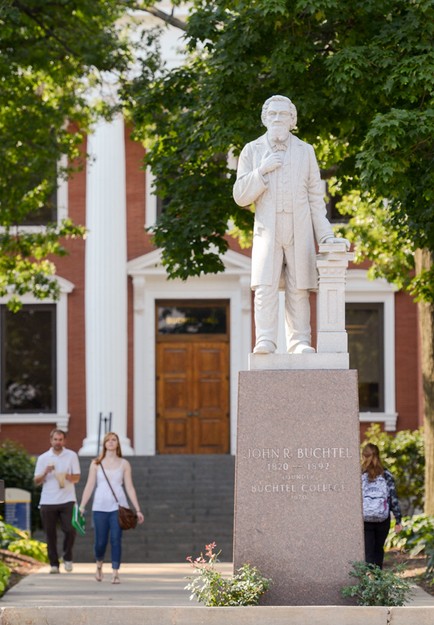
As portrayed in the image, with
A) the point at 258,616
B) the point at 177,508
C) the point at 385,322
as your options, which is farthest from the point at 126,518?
the point at 385,322

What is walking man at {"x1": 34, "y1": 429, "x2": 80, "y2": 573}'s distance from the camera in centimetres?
1845

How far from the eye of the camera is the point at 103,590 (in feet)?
52.2

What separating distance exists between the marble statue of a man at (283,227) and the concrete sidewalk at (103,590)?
259 cm

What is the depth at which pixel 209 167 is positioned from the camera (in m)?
20.1

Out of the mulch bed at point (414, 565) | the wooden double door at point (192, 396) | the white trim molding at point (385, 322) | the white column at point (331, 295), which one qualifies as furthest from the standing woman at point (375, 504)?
the wooden double door at point (192, 396)

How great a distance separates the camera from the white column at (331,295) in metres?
12.3

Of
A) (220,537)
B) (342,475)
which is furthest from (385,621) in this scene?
(220,537)

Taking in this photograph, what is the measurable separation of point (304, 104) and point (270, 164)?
4.93 meters

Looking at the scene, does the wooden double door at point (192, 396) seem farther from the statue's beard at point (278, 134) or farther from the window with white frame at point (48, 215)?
the statue's beard at point (278, 134)

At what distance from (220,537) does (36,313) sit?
31.6 feet

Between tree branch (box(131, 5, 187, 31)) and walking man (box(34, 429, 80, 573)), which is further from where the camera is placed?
tree branch (box(131, 5, 187, 31))

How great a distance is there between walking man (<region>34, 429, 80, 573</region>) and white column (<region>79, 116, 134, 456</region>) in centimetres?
1156

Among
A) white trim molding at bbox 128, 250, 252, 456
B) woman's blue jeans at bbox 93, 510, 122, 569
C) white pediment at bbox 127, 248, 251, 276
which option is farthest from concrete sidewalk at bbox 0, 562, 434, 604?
white pediment at bbox 127, 248, 251, 276

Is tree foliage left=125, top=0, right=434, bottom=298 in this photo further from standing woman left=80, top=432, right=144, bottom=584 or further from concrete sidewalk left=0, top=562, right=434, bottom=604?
concrete sidewalk left=0, top=562, right=434, bottom=604
